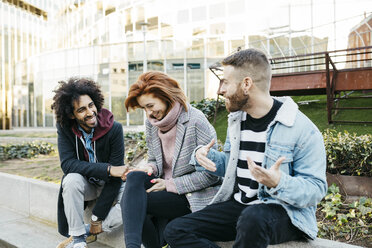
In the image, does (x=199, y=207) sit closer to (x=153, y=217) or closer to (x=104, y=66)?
(x=153, y=217)

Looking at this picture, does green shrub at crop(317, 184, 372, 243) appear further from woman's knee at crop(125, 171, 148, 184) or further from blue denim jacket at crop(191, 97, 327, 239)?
woman's knee at crop(125, 171, 148, 184)

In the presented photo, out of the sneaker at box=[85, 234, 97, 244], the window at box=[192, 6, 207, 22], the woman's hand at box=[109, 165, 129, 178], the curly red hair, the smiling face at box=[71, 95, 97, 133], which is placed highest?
the window at box=[192, 6, 207, 22]

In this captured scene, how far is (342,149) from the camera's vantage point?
347cm

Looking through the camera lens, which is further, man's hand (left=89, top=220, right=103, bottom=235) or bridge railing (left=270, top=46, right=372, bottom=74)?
bridge railing (left=270, top=46, right=372, bottom=74)

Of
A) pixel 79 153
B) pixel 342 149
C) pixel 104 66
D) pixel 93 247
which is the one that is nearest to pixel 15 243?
pixel 93 247

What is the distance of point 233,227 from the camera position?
2221 mm

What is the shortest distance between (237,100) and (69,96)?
73.2 inches

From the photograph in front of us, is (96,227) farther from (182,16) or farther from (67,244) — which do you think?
(182,16)

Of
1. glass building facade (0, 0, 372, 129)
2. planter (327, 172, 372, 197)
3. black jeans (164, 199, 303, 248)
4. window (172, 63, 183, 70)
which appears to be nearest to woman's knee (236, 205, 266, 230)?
black jeans (164, 199, 303, 248)

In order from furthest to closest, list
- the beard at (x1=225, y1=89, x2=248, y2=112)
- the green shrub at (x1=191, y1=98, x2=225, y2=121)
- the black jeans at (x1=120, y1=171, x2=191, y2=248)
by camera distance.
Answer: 1. the green shrub at (x1=191, y1=98, x2=225, y2=121)
2. the black jeans at (x1=120, y1=171, x2=191, y2=248)
3. the beard at (x1=225, y1=89, x2=248, y2=112)

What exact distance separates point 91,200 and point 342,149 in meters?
2.63

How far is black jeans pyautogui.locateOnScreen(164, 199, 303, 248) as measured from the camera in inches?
69.5

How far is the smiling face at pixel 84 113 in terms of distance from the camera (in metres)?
3.23

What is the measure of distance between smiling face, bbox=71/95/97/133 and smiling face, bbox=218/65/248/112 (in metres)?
1.61
